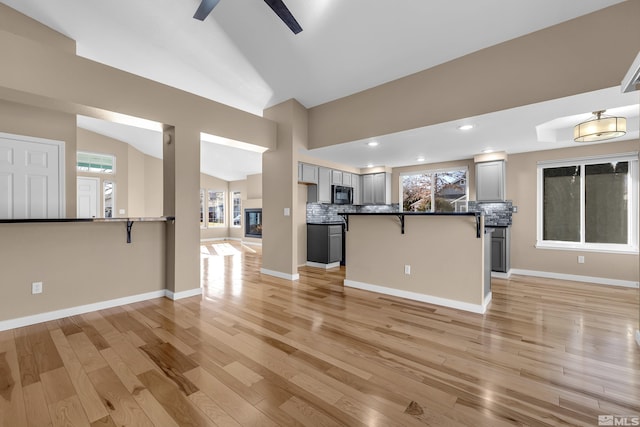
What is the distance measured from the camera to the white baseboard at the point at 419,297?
3.17 metres

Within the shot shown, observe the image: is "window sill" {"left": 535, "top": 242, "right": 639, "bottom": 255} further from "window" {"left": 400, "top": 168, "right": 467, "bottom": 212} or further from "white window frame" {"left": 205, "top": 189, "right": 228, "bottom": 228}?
"white window frame" {"left": 205, "top": 189, "right": 228, "bottom": 228}

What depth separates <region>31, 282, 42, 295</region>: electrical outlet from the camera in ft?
9.39

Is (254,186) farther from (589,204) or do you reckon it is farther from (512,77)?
(589,204)

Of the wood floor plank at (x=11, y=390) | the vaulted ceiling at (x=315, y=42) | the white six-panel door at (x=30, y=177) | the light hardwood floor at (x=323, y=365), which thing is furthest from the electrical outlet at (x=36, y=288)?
the vaulted ceiling at (x=315, y=42)

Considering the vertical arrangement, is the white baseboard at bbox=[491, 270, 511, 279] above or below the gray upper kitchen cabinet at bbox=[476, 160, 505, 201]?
below

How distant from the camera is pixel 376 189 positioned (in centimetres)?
694

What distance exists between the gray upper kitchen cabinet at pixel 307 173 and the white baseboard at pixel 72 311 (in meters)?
3.03

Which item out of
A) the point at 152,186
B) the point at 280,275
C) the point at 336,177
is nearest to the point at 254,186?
the point at 152,186

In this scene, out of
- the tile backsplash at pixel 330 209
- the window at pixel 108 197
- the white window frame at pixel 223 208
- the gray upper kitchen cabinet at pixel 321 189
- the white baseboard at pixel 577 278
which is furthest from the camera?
the white window frame at pixel 223 208

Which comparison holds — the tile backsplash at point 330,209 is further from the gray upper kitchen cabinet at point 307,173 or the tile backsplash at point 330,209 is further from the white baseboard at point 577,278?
the white baseboard at point 577,278

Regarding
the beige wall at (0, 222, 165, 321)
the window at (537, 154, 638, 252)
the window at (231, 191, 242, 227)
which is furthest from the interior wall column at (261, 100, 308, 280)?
the window at (231, 191, 242, 227)

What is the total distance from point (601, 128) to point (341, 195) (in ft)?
14.3

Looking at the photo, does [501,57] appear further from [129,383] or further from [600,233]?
[129,383]

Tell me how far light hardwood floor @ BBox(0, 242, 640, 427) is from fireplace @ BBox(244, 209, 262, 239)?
6355mm
